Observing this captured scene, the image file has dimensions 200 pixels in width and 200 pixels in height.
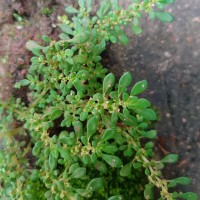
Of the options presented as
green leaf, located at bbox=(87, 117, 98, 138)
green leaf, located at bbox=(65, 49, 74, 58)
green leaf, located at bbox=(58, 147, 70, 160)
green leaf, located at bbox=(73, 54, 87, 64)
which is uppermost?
green leaf, located at bbox=(65, 49, 74, 58)

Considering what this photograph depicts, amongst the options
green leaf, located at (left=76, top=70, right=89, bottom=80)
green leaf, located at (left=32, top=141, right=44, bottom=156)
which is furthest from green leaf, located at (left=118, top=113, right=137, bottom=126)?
green leaf, located at (left=32, top=141, right=44, bottom=156)

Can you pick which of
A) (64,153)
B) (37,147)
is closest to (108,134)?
(64,153)

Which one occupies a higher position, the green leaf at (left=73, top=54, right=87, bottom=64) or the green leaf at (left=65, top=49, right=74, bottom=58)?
the green leaf at (left=65, top=49, right=74, bottom=58)

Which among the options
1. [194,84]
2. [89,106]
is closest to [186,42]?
[194,84]

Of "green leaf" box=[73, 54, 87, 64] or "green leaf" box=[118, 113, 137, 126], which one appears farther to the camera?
"green leaf" box=[73, 54, 87, 64]

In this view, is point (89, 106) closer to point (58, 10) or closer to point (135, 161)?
point (135, 161)

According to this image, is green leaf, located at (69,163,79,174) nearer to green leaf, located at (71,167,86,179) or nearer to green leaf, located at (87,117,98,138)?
green leaf, located at (71,167,86,179)

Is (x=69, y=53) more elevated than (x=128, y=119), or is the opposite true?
(x=69, y=53)

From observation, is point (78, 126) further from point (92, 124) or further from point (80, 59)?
point (80, 59)

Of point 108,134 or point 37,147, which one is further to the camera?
point 37,147
